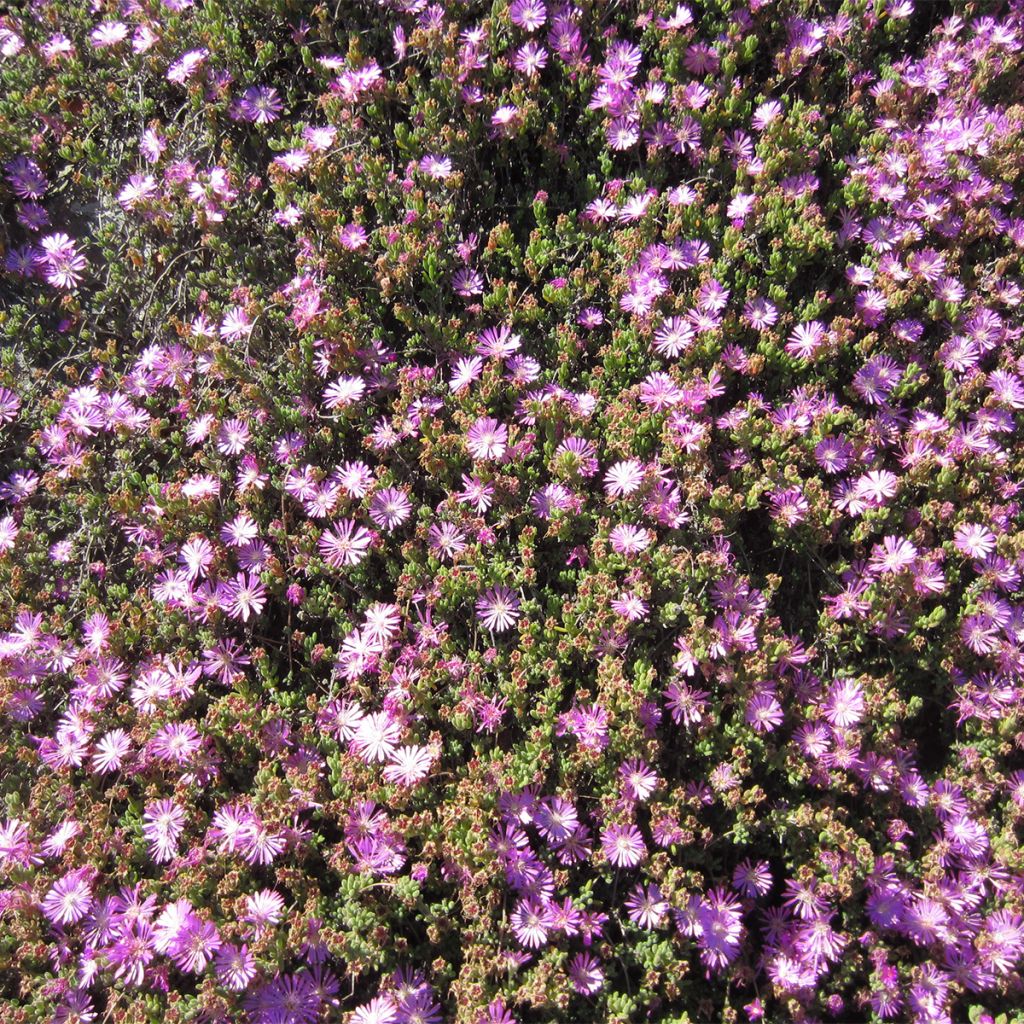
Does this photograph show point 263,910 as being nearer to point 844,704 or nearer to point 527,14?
point 844,704

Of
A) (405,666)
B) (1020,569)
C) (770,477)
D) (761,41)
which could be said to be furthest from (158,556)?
(761,41)

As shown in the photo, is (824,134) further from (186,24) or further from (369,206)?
(186,24)

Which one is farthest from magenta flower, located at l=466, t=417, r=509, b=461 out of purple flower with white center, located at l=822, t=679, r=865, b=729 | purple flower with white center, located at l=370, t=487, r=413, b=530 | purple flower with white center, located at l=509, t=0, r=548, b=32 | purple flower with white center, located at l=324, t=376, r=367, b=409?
purple flower with white center, located at l=509, t=0, r=548, b=32

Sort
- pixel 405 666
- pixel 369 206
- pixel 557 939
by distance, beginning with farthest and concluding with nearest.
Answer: pixel 369 206
pixel 405 666
pixel 557 939

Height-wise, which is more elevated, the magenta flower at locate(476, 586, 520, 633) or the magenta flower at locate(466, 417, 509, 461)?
the magenta flower at locate(466, 417, 509, 461)

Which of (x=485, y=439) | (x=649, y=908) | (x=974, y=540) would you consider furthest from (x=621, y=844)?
(x=974, y=540)

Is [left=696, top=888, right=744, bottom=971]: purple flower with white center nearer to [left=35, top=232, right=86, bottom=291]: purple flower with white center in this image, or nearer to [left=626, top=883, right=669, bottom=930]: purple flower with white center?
[left=626, top=883, right=669, bottom=930]: purple flower with white center
